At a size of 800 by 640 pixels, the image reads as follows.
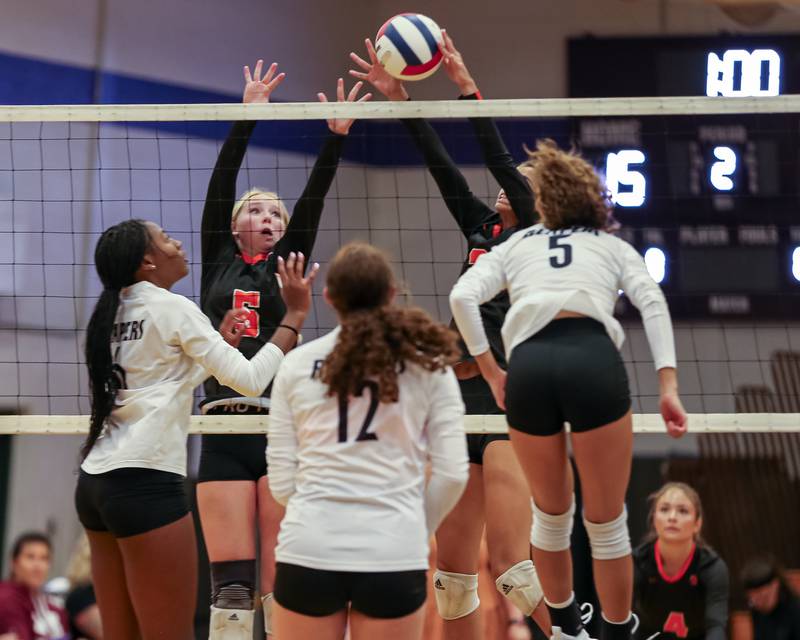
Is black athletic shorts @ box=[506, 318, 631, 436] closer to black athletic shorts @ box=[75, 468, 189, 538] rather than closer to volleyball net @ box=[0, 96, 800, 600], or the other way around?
black athletic shorts @ box=[75, 468, 189, 538]

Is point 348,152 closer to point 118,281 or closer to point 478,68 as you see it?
point 478,68

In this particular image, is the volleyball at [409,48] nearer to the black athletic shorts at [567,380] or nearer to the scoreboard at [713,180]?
the black athletic shorts at [567,380]

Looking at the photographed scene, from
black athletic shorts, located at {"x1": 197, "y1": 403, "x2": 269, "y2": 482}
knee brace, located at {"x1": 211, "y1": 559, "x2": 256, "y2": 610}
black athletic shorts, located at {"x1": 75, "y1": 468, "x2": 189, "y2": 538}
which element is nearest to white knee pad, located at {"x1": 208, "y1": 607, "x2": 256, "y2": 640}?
knee brace, located at {"x1": 211, "y1": 559, "x2": 256, "y2": 610}

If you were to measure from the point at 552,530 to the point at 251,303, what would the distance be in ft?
4.93

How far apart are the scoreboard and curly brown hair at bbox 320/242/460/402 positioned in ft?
16.2

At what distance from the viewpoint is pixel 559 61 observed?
29.5ft

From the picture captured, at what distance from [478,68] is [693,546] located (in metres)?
4.27

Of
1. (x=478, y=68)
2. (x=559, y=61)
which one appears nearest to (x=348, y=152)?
(x=478, y=68)

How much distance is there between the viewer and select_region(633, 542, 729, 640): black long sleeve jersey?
6.22 m

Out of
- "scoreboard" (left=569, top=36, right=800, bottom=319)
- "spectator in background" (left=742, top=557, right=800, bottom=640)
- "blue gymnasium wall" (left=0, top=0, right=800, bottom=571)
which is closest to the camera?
"spectator in background" (left=742, top=557, right=800, bottom=640)

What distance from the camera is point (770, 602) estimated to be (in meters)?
6.60

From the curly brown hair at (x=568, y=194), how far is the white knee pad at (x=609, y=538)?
97 centimetres

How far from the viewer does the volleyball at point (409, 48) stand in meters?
4.79

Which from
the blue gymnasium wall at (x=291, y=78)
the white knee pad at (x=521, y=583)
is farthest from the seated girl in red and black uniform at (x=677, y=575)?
the white knee pad at (x=521, y=583)
